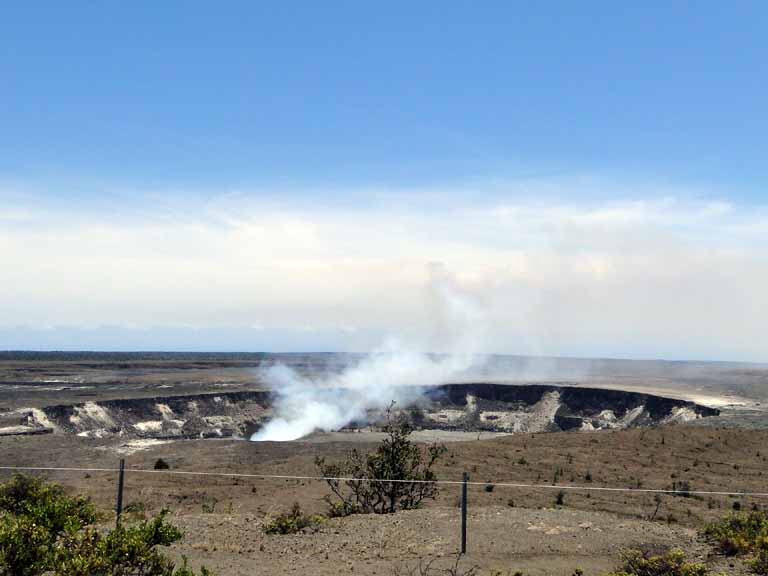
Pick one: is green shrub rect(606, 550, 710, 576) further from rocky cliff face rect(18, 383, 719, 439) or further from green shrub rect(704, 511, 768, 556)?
rocky cliff face rect(18, 383, 719, 439)

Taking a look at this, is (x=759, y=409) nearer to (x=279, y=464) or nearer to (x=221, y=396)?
(x=279, y=464)

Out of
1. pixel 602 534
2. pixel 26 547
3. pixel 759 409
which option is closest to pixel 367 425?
pixel 759 409

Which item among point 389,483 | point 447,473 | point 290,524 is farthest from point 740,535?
point 447,473

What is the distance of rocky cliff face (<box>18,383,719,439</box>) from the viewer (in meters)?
55.3

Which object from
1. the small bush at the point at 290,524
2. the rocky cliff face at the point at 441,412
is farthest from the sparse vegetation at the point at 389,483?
the rocky cliff face at the point at 441,412

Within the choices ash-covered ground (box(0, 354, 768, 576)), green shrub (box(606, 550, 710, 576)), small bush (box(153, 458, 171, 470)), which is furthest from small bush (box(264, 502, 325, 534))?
small bush (box(153, 458, 171, 470))

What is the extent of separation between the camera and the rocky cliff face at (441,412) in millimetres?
55281

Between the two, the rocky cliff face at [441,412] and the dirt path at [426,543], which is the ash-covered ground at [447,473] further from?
the rocky cliff face at [441,412]

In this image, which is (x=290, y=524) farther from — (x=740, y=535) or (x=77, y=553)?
(x=740, y=535)

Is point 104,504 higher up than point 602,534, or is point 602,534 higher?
point 602,534

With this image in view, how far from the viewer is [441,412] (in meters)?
72.6

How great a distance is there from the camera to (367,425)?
63.7 metres

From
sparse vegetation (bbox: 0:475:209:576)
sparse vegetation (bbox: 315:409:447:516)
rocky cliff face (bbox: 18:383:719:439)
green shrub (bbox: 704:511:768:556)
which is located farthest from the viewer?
rocky cliff face (bbox: 18:383:719:439)

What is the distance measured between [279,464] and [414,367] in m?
77.0
